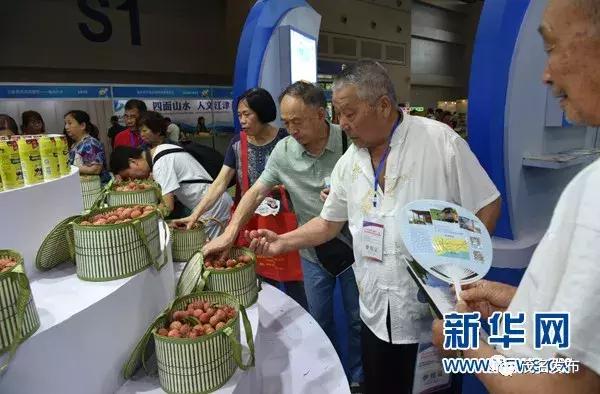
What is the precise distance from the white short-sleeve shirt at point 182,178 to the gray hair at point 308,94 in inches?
34.3

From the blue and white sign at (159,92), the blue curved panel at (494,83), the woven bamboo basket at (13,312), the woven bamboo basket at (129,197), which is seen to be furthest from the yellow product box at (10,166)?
the blue and white sign at (159,92)

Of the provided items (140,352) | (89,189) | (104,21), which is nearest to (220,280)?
(140,352)

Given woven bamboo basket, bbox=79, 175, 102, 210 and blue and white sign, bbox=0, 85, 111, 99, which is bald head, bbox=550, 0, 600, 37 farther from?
blue and white sign, bbox=0, 85, 111, 99

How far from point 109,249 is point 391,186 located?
0.90 m

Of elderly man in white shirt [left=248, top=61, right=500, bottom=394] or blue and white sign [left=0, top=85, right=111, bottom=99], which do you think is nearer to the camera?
elderly man in white shirt [left=248, top=61, right=500, bottom=394]

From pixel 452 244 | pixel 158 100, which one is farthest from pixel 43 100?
pixel 452 244

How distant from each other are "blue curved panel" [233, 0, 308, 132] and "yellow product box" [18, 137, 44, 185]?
8.60ft

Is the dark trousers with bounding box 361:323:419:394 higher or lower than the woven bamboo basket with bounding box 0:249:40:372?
lower

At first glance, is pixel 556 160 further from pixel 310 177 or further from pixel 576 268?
pixel 576 268

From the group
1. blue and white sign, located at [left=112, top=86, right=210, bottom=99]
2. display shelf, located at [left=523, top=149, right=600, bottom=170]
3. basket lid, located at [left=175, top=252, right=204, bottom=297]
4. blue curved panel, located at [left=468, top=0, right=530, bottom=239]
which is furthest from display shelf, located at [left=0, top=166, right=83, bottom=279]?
blue and white sign, located at [left=112, top=86, right=210, bottom=99]

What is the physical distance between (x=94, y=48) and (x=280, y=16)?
17.2 ft

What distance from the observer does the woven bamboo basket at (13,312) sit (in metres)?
0.90

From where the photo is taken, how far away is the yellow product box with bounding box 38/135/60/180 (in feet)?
4.57

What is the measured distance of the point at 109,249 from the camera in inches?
47.7
